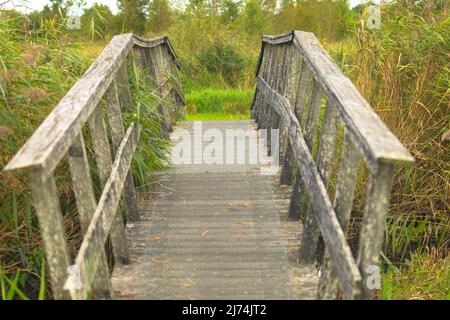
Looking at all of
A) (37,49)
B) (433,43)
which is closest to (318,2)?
(433,43)

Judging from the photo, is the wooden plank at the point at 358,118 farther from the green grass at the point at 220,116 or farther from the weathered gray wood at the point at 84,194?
the green grass at the point at 220,116

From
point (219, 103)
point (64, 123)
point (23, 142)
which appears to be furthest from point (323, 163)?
point (219, 103)

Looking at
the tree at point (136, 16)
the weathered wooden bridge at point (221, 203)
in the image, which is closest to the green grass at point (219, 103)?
the weathered wooden bridge at point (221, 203)

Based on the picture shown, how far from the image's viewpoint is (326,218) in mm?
3201

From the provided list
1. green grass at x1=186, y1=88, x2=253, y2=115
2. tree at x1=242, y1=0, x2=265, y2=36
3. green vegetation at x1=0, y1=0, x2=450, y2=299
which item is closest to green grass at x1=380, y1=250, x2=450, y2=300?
green vegetation at x1=0, y1=0, x2=450, y2=299

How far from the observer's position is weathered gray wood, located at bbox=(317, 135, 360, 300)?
299cm

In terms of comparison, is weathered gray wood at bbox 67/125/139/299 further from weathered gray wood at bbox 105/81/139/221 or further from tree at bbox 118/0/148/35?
tree at bbox 118/0/148/35

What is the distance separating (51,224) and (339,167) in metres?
1.50

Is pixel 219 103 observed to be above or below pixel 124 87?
below

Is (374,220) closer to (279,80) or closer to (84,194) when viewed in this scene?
(84,194)

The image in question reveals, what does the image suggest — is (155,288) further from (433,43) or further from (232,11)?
(232,11)

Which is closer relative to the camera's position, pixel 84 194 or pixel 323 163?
pixel 84 194

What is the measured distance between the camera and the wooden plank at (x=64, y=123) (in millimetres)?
2482
